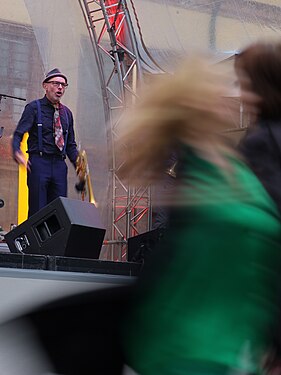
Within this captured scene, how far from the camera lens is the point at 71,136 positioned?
5.32 metres

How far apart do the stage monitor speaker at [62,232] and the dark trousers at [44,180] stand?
0.95 m

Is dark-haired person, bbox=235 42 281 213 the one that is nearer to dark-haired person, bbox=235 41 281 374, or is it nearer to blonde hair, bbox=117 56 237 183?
dark-haired person, bbox=235 41 281 374

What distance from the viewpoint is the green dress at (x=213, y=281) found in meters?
1.15

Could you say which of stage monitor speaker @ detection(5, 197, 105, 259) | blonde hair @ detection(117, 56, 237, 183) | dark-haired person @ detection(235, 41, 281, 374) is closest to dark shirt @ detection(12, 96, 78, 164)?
stage monitor speaker @ detection(5, 197, 105, 259)

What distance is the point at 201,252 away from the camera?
1.16 metres

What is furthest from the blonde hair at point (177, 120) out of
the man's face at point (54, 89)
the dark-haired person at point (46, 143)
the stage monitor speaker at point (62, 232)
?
the man's face at point (54, 89)

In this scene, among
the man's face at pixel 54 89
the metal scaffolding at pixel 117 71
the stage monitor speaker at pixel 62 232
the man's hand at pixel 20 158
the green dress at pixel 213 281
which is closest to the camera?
the green dress at pixel 213 281

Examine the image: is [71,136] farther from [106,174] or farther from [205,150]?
[205,150]

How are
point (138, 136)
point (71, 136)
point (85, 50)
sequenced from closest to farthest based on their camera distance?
1. point (138, 136)
2. point (71, 136)
3. point (85, 50)

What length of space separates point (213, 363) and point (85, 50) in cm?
726

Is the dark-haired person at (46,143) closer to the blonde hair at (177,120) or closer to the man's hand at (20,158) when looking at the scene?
the man's hand at (20,158)

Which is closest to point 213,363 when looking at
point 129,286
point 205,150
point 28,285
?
point 129,286

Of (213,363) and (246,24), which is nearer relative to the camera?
(213,363)

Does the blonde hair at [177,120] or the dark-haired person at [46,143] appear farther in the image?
the dark-haired person at [46,143]
